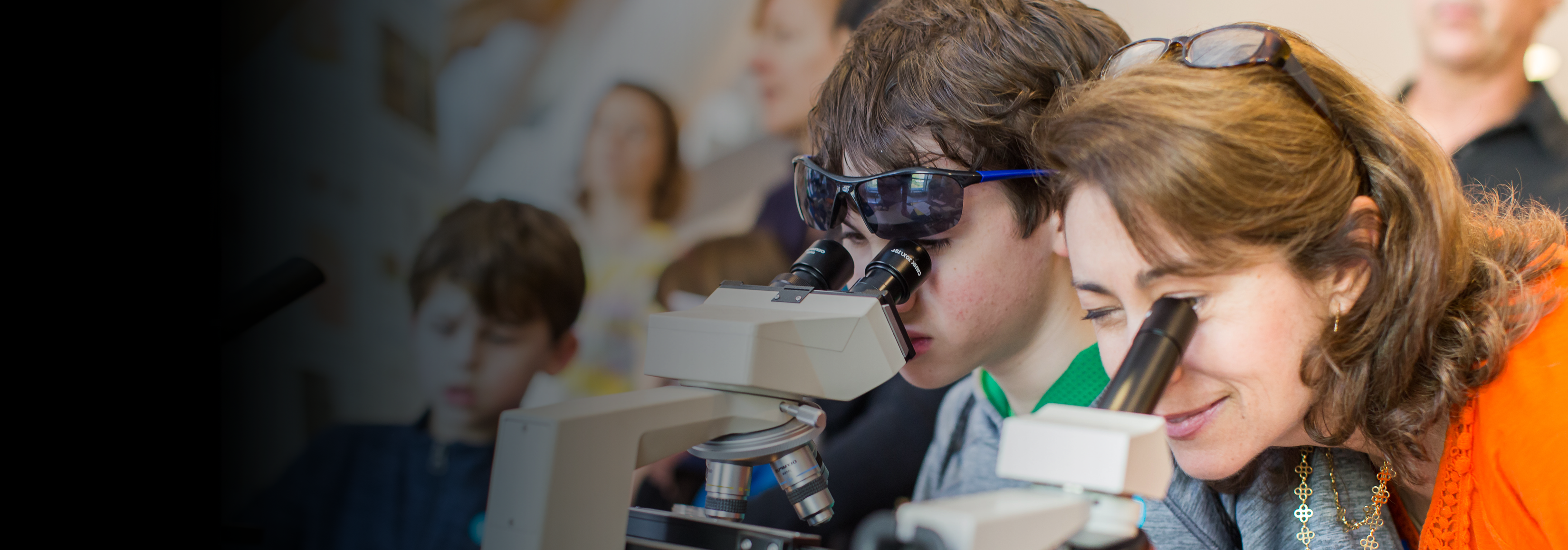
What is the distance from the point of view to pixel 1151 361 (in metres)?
0.73

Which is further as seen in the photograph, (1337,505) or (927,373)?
(927,373)

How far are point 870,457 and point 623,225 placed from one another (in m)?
1.09

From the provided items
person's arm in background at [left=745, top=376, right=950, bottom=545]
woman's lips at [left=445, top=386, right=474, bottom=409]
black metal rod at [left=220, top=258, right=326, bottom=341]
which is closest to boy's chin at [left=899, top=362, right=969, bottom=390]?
person's arm in background at [left=745, top=376, right=950, bottom=545]

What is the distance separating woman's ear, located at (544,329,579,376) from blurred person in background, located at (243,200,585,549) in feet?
0.08

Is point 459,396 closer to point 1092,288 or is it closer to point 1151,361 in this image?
point 1092,288

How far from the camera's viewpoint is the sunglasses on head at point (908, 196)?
1083 millimetres

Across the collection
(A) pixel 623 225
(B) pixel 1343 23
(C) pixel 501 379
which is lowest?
(C) pixel 501 379

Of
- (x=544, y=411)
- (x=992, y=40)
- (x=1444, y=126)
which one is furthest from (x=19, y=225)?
(x=1444, y=126)

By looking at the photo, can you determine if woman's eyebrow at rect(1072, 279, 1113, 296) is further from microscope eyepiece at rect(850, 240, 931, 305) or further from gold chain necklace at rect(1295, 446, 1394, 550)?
gold chain necklace at rect(1295, 446, 1394, 550)

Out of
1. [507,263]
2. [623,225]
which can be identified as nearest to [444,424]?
[507,263]

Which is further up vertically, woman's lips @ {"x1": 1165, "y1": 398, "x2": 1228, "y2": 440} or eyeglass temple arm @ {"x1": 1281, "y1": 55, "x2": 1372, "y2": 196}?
eyeglass temple arm @ {"x1": 1281, "y1": 55, "x2": 1372, "y2": 196}

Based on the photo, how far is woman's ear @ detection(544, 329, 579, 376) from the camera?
2160 millimetres

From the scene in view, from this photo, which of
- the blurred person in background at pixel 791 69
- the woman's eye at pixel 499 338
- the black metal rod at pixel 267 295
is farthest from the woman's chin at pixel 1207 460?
the woman's eye at pixel 499 338

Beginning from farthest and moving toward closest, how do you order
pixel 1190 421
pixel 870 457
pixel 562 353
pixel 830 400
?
pixel 562 353
pixel 870 457
pixel 830 400
pixel 1190 421
